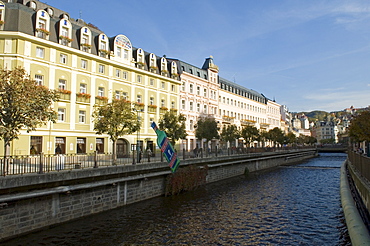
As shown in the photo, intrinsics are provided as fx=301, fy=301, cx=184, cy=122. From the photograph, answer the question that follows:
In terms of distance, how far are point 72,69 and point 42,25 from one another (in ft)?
17.7

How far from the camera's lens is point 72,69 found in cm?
3441

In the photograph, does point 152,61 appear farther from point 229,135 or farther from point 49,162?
point 49,162

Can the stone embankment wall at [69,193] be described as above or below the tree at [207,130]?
below

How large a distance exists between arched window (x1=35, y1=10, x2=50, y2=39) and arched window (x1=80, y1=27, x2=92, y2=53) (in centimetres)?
418

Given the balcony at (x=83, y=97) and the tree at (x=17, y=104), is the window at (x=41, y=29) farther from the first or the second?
the tree at (x=17, y=104)

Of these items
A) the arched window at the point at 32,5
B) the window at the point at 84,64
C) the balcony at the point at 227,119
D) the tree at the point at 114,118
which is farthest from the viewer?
the balcony at the point at 227,119

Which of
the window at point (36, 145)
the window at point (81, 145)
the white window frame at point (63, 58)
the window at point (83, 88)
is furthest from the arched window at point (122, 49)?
the window at point (36, 145)

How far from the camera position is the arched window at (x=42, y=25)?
3147 cm

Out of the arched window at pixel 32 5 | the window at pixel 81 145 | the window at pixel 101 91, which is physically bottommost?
the window at pixel 81 145

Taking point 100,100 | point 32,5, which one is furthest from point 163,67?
point 32,5

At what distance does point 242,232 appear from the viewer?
1548 cm

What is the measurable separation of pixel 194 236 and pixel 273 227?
4648 millimetres

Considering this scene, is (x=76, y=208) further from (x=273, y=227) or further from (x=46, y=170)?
(x=273, y=227)

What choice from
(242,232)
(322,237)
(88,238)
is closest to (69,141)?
(88,238)
